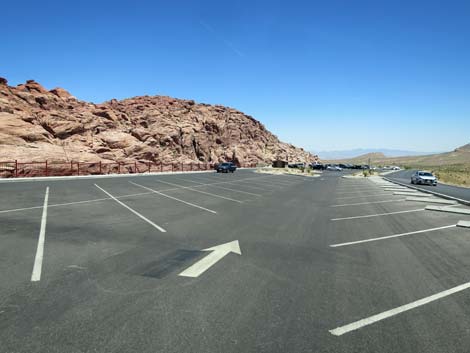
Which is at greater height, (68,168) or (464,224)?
(68,168)

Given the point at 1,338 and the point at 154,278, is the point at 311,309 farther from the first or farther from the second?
the point at 1,338

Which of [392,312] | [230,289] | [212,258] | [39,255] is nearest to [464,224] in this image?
[392,312]

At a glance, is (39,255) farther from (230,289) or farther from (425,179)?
(425,179)

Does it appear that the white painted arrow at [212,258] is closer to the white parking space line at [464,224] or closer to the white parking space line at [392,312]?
the white parking space line at [392,312]

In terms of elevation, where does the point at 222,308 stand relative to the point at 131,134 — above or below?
below

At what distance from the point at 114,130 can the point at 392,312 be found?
54.4 meters

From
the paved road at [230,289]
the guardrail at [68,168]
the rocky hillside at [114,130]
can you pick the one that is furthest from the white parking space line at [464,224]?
the rocky hillside at [114,130]

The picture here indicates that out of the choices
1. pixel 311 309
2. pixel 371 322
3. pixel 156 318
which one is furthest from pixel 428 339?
pixel 156 318

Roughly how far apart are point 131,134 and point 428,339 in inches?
2274

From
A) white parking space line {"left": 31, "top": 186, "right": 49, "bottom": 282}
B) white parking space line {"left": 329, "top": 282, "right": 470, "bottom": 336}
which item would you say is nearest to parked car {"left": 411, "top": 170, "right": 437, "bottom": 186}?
white parking space line {"left": 329, "top": 282, "right": 470, "bottom": 336}

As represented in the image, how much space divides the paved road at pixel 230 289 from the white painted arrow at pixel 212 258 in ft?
0.29

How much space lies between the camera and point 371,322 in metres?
3.90

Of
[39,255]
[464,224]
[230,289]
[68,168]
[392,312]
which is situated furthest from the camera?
[68,168]

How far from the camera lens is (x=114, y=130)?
52.9m
